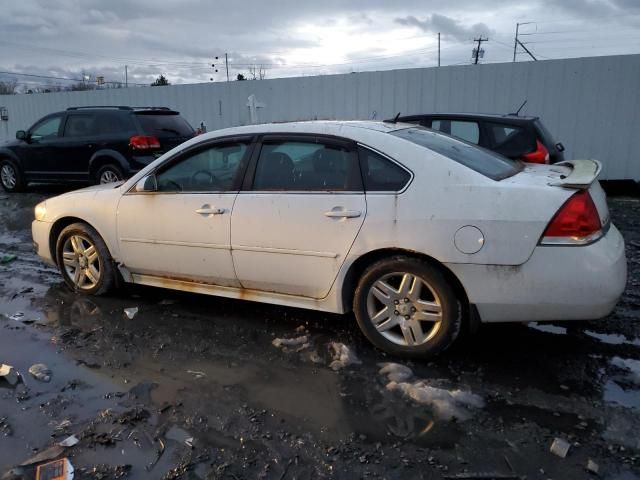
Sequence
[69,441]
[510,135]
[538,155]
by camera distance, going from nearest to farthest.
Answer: [69,441] → [538,155] → [510,135]

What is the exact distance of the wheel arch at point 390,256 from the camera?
339 centimetres

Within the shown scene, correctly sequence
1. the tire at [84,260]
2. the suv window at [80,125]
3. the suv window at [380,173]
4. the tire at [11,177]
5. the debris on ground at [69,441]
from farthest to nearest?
1. the tire at [11,177]
2. the suv window at [80,125]
3. the tire at [84,260]
4. the suv window at [380,173]
5. the debris on ground at [69,441]

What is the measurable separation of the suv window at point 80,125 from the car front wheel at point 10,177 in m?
1.95

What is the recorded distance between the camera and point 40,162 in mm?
10984

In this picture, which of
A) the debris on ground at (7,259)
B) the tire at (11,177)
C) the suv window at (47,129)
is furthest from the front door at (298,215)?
the tire at (11,177)

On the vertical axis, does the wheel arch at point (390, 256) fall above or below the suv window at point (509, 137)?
below

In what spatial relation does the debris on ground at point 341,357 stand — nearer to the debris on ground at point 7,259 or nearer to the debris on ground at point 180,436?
the debris on ground at point 180,436

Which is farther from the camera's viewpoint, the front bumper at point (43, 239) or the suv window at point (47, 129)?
the suv window at point (47, 129)

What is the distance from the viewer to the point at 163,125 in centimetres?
998

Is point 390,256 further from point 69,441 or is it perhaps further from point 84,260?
point 84,260

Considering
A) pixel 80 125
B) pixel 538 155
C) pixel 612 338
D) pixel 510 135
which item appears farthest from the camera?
pixel 80 125

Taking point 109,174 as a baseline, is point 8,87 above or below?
above

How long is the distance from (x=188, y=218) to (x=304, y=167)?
103 centimetres

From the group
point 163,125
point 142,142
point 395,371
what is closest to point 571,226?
point 395,371
